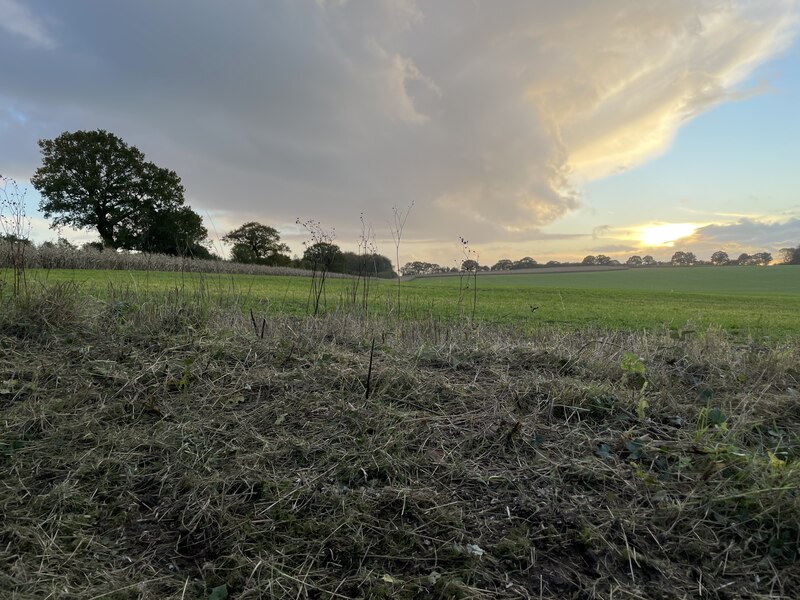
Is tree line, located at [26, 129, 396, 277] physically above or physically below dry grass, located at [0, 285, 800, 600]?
above

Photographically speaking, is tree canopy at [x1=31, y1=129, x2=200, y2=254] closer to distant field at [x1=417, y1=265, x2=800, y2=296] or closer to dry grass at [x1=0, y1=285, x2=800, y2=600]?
distant field at [x1=417, y1=265, x2=800, y2=296]

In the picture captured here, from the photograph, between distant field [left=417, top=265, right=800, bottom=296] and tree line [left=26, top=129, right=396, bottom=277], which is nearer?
tree line [left=26, top=129, right=396, bottom=277]

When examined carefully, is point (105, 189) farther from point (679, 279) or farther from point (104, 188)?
point (679, 279)

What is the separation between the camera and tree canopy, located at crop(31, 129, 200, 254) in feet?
117

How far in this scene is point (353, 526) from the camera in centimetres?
213

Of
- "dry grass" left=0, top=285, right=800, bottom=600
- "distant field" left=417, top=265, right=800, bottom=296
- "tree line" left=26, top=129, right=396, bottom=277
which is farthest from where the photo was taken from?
"distant field" left=417, top=265, right=800, bottom=296

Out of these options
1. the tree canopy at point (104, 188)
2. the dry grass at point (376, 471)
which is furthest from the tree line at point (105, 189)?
the dry grass at point (376, 471)

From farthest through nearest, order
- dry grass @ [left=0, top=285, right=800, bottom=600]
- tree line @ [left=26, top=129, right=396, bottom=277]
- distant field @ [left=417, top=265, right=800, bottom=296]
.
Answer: distant field @ [left=417, top=265, right=800, bottom=296], tree line @ [left=26, top=129, right=396, bottom=277], dry grass @ [left=0, top=285, right=800, bottom=600]

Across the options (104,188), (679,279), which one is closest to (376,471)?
(104,188)

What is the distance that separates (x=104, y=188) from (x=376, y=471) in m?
43.8

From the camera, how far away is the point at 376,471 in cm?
252

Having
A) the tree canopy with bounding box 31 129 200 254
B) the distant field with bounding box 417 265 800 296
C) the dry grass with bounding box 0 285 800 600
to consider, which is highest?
the tree canopy with bounding box 31 129 200 254

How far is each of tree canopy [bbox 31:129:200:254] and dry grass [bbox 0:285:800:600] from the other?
35.7 m

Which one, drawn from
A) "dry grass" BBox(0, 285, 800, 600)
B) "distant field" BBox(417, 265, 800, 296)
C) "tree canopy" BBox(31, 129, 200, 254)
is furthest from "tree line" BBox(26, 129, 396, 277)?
"dry grass" BBox(0, 285, 800, 600)
